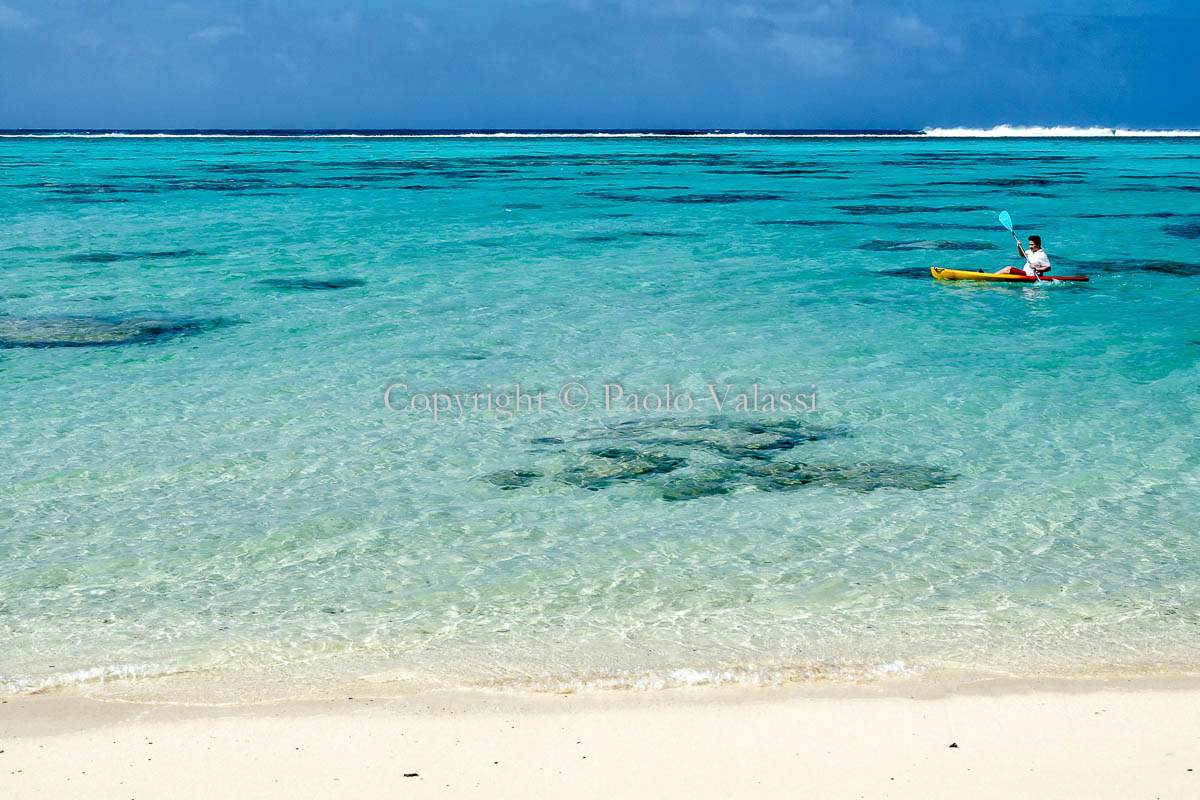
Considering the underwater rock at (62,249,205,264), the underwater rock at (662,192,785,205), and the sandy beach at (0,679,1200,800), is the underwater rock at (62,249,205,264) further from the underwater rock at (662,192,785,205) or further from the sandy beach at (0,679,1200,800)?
the sandy beach at (0,679,1200,800)

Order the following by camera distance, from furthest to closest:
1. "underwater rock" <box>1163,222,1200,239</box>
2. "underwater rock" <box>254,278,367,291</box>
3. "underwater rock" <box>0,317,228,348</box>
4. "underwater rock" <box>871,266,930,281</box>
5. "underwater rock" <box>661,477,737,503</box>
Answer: "underwater rock" <box>1163,222,1200,239</box> → "underwater rock" <box>871,266,930,281</box> → "underwater rock" <box>254,278,367,291</box> → "underwater rock" <box>0,317,228,348</box> → "underwater rock" <box>661,477,737,503</box>

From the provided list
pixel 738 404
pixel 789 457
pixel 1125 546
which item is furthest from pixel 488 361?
pixel 1125 546

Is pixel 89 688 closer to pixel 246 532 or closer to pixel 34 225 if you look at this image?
pixel 246 532

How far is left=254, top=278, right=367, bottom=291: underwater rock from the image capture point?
18812 millimetres

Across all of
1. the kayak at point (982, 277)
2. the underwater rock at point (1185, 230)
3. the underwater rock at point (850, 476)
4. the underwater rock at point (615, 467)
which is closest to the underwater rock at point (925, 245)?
the kayak at point (982, 277)

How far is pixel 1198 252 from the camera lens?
2369cm

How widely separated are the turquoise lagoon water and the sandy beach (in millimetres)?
352

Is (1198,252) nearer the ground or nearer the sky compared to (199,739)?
nearer the sky

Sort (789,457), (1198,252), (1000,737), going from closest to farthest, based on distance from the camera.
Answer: (1000,737) → (789,457) → (1198,252)

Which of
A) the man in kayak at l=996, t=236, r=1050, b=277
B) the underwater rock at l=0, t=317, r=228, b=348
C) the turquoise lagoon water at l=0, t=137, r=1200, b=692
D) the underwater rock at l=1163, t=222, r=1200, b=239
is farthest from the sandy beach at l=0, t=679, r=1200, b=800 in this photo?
the underwater rock at l=1163, t=222, r=1200, b=239

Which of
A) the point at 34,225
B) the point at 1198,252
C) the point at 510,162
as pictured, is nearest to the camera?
the point at 1198,252

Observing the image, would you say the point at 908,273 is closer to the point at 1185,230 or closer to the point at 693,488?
the point at 1185,230

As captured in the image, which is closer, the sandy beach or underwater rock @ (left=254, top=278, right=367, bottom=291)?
the sandy beach

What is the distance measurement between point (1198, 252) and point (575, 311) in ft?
48.2
